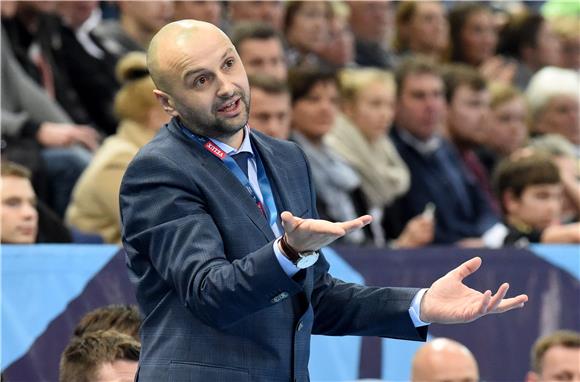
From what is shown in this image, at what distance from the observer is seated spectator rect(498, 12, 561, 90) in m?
11.1

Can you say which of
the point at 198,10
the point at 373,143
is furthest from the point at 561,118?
the point at 198,10

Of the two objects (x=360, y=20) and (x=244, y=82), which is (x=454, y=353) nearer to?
(x=244, y=82)

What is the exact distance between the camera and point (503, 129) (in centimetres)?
936

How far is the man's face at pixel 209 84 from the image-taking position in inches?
121

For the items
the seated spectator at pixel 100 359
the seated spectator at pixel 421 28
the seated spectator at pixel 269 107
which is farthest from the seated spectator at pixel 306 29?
the seated spectator at pixel 100 359

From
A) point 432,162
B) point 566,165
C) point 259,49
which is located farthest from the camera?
point 566,165

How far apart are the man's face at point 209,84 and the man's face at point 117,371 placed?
1372 mm

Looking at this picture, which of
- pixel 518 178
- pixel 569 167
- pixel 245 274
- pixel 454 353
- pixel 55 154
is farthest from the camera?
pixel 569 167

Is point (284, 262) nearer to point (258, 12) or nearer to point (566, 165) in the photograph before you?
point (566, 165)

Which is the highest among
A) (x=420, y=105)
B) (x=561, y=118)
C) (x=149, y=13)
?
(x=149, y=13)

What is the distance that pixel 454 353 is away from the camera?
19.1ft

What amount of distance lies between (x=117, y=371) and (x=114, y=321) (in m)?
0.44

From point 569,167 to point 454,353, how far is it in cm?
325

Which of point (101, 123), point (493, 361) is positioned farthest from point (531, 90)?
point (493, 361)
